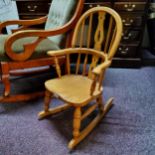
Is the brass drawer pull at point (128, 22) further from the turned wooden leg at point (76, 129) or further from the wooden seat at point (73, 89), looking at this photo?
the turned wooden leg at point (76, 129)

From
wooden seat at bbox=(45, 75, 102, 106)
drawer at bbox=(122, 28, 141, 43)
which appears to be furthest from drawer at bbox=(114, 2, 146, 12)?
wooden seat at bbox=(45, 75, 102, 106)

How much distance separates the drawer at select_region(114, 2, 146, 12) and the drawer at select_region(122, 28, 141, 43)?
0.78ft

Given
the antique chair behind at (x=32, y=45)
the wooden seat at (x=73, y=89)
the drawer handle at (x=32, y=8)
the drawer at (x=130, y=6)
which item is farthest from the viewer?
the drawer handle at (x=32, y=8)

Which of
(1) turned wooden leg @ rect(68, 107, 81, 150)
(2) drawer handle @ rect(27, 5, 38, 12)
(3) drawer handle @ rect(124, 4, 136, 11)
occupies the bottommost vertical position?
(1) turned wooden leg @ rect(68, 107, 81, 150)

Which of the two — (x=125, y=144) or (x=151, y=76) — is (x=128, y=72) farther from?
(x=125, y=144)

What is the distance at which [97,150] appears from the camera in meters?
1.36

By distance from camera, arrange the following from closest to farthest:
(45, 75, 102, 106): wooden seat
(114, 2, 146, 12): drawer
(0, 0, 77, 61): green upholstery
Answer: (45, 75, 102, 106): wooden seat
(0, 0, 77, 61): green upholstery
(114, 2, 146, 12): drawer

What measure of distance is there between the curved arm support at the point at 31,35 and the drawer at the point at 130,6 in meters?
0.66

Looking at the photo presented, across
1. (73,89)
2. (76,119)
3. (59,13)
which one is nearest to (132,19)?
(59,13)

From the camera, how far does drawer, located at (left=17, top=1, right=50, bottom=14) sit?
2.37m

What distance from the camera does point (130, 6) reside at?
2.29 m

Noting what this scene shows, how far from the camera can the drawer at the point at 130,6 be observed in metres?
2.27

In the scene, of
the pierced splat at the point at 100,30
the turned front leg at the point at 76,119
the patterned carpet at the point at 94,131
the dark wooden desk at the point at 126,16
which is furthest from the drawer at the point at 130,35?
the turned front leg at the point at 76,119

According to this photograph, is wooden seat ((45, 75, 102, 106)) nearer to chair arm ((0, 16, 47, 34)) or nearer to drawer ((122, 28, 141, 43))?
chair arm ((0, 16, 47, 34))
